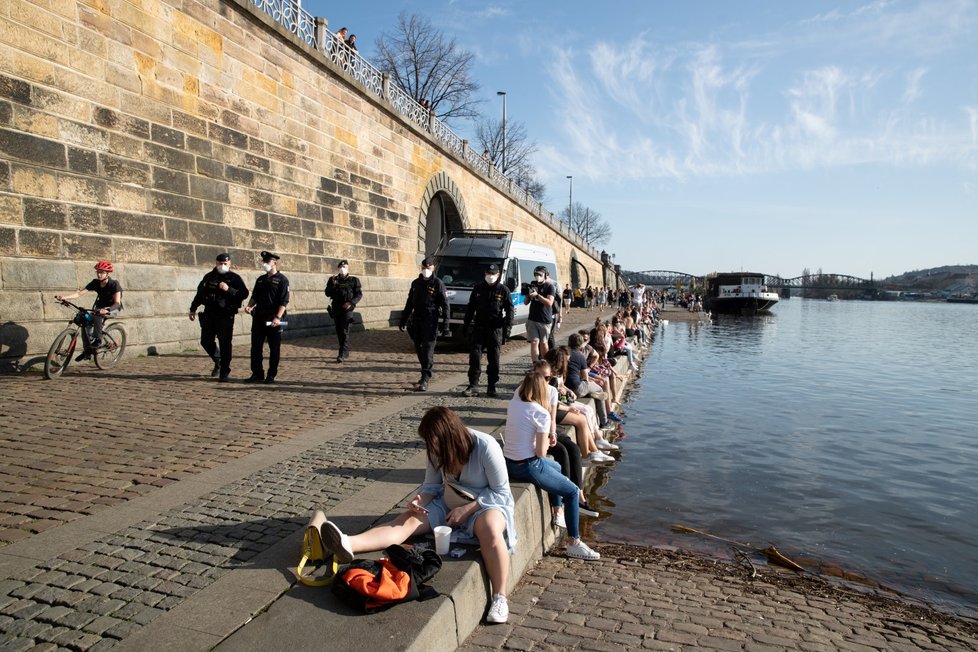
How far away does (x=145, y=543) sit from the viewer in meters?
3.71

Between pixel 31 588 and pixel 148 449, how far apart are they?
105 inches

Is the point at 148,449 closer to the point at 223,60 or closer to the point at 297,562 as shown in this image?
the point at 297,562

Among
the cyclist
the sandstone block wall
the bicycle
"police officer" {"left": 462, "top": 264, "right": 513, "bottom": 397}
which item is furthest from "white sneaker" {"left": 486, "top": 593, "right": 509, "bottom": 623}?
the sandstone block wall

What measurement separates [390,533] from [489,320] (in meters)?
5.52

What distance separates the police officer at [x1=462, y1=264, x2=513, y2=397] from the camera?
29.7 ft

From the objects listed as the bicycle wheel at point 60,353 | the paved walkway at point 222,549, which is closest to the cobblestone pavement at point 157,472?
the paved walkway at point 222,549

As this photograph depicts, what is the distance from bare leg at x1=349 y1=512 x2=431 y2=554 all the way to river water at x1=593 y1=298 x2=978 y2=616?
247cm

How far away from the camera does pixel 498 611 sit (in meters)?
3.57

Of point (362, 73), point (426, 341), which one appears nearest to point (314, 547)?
point (426, 341)

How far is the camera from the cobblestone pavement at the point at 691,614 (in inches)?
143

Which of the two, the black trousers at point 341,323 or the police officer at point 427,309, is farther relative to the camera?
the black trousers at point 341,323

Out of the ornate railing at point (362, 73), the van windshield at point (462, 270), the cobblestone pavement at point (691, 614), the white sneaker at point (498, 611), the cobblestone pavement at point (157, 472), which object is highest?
the ornate railing at point (362, 73)

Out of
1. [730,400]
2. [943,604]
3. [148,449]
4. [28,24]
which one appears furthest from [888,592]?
[28,24]

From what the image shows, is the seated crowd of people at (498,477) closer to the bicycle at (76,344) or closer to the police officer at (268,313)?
the police officer at (268,313)
